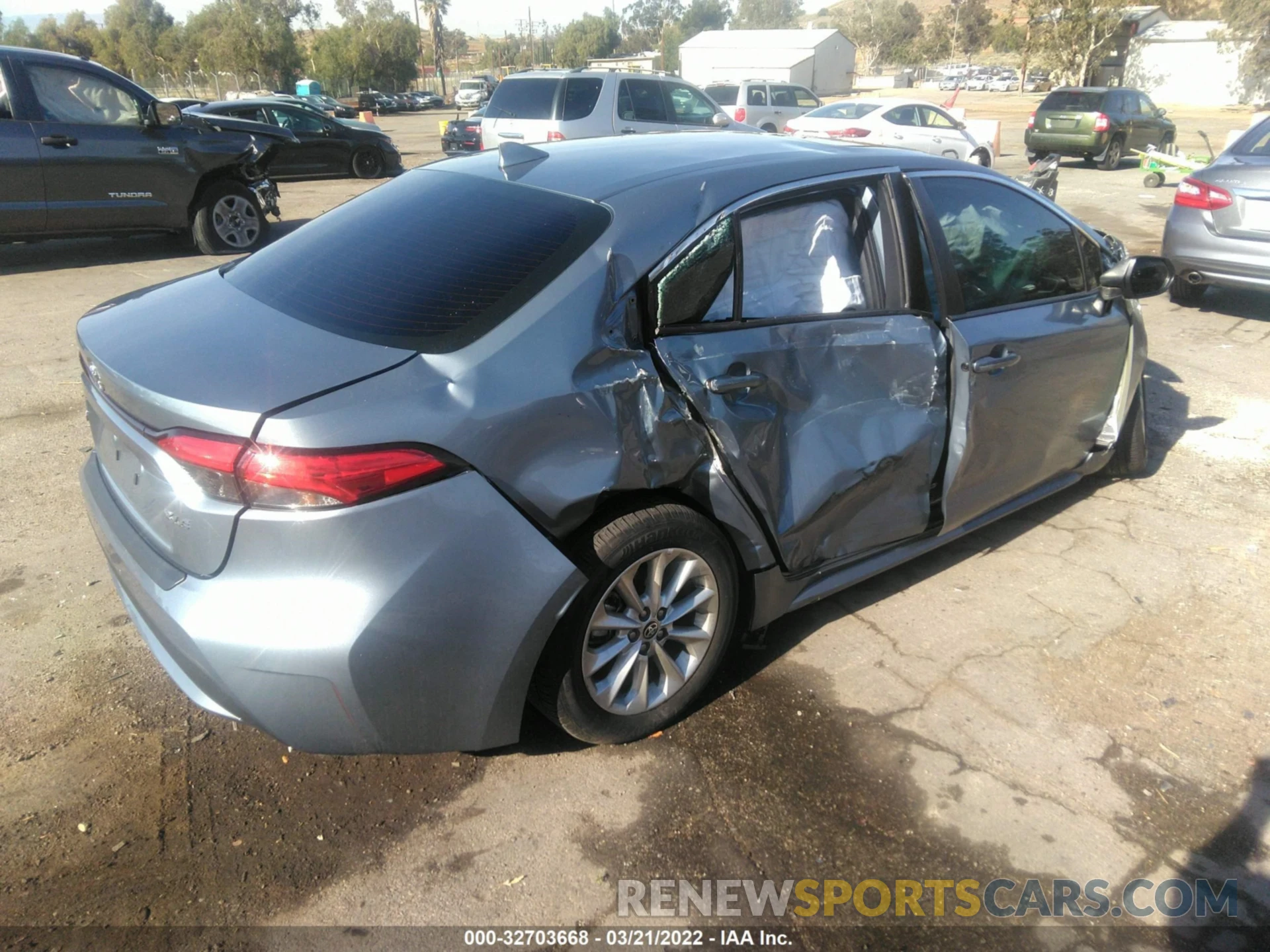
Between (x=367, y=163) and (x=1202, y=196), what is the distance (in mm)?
14565

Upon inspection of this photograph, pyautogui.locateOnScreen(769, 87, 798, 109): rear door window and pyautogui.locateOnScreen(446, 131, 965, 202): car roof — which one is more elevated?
pyautogui.locateOnScreen(446, 131, 965, 202): car roof

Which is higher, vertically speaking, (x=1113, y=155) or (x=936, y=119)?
(x=936, y=119)

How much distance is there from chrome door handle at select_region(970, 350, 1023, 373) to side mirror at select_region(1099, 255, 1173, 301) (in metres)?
0.84

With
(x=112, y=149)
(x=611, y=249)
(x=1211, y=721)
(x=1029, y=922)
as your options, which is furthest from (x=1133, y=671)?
(x=112, y=149)

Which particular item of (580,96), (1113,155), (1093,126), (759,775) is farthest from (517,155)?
(1113,155)

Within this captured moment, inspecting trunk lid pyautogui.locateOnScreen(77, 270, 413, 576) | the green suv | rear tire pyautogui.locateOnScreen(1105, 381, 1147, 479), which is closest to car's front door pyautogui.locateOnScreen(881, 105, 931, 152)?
the green suv

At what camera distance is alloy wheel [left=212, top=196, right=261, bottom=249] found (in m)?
9.83

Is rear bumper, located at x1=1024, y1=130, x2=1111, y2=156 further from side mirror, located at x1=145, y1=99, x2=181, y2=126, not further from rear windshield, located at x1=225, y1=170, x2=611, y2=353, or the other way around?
rear windshield, located at x1=225, y1=170, x2=611, y2=353

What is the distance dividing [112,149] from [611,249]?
8212 mm

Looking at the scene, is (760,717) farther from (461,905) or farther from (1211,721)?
(1211,721)

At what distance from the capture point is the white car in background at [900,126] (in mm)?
17484

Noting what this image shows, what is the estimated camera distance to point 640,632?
8.98 feet

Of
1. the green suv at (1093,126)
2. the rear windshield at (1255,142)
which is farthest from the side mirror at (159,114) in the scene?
the green suv at (1093,126)

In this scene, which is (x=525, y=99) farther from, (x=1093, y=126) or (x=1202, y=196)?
(x=1093, y=126)
